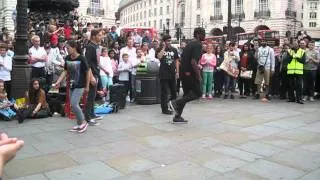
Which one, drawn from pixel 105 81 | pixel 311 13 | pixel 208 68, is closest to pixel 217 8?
pixel 208 68

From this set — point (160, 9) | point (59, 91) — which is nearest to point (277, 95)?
point (59, 91)

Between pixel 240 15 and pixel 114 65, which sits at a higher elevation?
pixel 240 15

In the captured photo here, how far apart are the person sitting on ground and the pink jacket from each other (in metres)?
5.44

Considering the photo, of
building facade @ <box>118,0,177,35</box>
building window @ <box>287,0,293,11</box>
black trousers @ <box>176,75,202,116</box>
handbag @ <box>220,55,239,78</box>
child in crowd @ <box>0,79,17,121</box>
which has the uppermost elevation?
building facade @ <box>118,0,177,35</box>

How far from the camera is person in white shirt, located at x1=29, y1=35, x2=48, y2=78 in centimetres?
1077

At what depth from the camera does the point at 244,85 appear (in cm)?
1415

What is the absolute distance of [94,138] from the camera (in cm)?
723

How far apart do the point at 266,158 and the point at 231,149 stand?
2.09 feet

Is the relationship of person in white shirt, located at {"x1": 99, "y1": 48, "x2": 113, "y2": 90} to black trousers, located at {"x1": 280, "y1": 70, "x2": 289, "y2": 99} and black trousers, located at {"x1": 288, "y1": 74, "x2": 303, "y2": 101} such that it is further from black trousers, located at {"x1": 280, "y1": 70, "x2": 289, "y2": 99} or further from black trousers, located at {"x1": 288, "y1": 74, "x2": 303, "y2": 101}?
black trousers, located at {"x1": 280, "y1": 70, "x2": 289, "y2": 99}

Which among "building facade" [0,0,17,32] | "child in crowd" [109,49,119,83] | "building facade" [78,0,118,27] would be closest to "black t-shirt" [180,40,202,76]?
"child in crowd" [109,49,119,83]

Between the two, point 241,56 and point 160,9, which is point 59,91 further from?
point 160,9

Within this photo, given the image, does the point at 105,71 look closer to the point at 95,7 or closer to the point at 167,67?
the point at 167,67

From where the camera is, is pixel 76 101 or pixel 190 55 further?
pixel 190 55

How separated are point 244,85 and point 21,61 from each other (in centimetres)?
736
